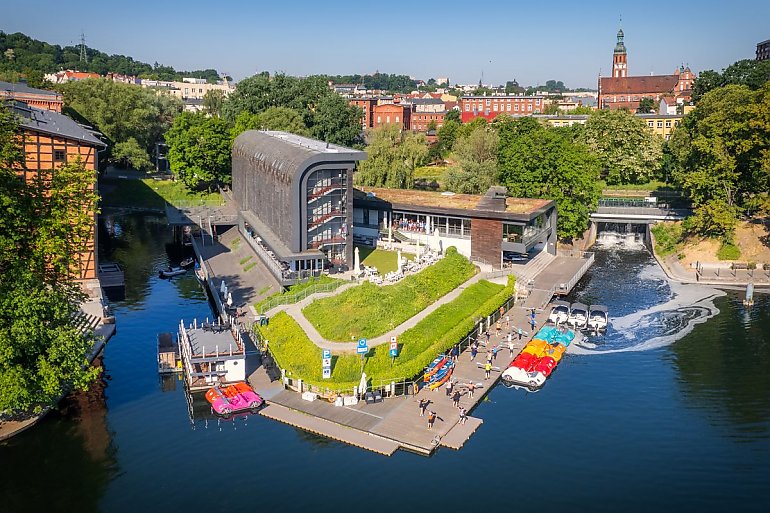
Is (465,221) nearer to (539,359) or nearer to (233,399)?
(539,359)

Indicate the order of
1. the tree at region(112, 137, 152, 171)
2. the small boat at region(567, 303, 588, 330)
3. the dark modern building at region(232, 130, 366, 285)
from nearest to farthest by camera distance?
1. the small boat at region(567, 303, 588, 330)
2. the dark modern building at region(232, 130, 366, 285)
3. the tree at region(112, 137, 152, 171)

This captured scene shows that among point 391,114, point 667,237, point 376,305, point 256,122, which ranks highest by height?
point 391,114

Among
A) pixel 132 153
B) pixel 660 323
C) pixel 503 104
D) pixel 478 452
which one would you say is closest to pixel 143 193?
pixel 132 153

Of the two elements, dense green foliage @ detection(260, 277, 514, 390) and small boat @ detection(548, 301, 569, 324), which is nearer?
dense green foliage @ detection(260, 277, 514, 390)

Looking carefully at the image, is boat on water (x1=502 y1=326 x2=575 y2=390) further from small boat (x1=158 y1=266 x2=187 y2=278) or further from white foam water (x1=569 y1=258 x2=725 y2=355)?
small boat (x1=158 y1=266 x2=187 y2=278)

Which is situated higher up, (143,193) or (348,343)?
(143,193)

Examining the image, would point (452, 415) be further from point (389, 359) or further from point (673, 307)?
point (673, 307)

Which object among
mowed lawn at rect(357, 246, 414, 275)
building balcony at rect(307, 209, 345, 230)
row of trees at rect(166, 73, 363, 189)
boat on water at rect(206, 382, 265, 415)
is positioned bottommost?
boat on water at rect(206, 382, 265, 415)

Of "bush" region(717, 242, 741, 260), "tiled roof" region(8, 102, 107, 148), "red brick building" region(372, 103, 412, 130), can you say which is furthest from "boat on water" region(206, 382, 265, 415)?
"red brick building" region(372, 103, 412, 130)
